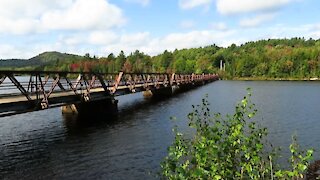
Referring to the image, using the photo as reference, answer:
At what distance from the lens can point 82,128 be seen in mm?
→ 32281

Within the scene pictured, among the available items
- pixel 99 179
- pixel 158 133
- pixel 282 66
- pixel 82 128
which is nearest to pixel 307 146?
pixel 158 133

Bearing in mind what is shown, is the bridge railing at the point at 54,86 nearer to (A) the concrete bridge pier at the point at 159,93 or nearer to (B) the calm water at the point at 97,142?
(B) the calm water at the point at 97,142

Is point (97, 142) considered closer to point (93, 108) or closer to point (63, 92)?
point (63, 92)

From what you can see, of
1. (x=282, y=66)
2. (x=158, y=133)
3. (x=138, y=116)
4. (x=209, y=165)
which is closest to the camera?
(x=209, y=165)

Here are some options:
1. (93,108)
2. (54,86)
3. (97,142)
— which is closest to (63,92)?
(93,108)

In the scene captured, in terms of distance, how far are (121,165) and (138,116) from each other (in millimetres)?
20366

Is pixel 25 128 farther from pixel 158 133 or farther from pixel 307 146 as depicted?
pixel 307 146

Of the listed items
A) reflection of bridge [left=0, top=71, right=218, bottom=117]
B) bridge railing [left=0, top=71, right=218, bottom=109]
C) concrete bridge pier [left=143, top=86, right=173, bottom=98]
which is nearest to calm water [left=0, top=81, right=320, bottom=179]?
→ reflection of bridge [left=0, top=71, right=218, bottom=117]

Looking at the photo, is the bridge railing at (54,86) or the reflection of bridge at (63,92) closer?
the reflection of bridge at (63,92)

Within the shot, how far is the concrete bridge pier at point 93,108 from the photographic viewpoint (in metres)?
40.1

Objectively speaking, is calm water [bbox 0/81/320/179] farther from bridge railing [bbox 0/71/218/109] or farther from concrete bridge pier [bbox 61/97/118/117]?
bridge railing [bbox 0/71/218/109]

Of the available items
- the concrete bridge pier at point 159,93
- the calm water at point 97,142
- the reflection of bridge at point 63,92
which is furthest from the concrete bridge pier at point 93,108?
the concrete bridge pier at point 159,93

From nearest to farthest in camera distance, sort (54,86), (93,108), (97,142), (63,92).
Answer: (97,142), (54,86), (63,92), (93,108)

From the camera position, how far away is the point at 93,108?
41.7 metres
